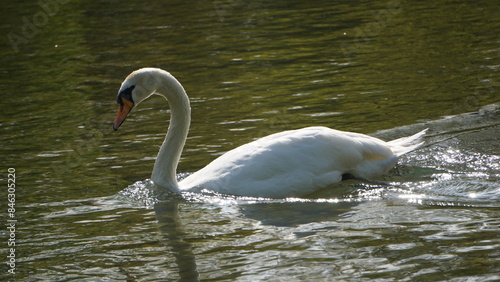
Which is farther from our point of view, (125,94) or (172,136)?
(172,136)

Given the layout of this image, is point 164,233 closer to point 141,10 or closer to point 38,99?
point 38,99

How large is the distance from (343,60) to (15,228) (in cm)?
793

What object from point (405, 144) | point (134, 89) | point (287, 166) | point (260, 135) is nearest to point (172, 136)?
point (134, 89)

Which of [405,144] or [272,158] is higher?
[272,158]

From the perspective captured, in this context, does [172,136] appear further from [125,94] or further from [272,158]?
Answer: [272,158]

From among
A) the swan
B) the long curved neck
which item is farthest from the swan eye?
the long curved neck

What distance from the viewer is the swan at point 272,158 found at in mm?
7871

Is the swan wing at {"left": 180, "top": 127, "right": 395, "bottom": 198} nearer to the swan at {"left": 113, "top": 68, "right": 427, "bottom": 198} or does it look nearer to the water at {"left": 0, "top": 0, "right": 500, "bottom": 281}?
the swan at {"left": 113, "top": 68, "right": 427, "bottom": 198}

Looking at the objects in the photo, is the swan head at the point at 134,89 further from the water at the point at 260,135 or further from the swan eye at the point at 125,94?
the water at the point at 260,135

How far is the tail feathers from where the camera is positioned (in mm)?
8719

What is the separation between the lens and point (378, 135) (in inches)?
392

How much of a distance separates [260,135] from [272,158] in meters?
2.50

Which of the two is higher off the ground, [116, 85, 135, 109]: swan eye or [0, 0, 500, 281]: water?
[116, 85, 135, 109]: swan eye

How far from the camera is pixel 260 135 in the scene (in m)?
10.4
